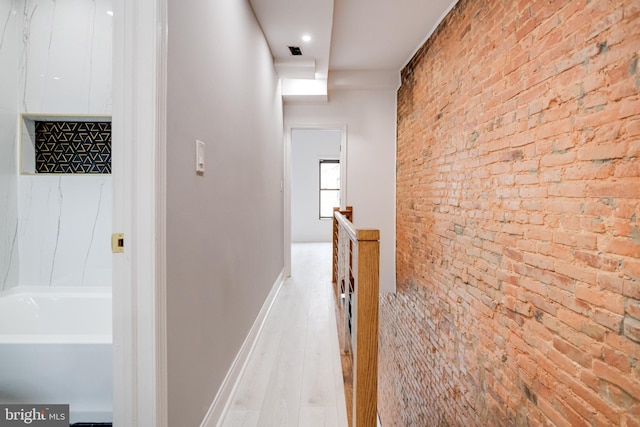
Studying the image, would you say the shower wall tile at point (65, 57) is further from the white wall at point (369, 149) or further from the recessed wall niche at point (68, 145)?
the white wall at point (369, 149)

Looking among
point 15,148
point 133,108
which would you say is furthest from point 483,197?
point 15,148

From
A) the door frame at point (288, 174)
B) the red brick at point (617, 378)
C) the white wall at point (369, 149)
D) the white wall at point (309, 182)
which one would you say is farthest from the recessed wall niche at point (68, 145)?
the white wall at point (309, 182)

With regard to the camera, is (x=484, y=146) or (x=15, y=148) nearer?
(x=15, y=148)

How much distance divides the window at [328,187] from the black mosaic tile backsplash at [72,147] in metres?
6.49

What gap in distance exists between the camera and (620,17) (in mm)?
1351

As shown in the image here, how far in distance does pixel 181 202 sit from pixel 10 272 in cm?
195

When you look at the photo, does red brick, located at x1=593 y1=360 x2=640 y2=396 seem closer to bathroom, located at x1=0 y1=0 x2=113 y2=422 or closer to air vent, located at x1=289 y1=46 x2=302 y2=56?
bathroom, located at x1=0 y1=0 x2=113 y2=422

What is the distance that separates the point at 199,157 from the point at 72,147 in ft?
5.07

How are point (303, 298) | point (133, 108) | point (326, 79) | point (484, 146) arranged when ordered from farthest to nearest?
point (326, 79), point (303, 298), point (484, 146), point (133, 108)

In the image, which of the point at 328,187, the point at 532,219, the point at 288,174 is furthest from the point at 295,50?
the point at 328,187

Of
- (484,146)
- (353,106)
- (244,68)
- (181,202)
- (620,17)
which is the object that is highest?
(353,106)

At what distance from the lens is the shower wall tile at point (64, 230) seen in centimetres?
229

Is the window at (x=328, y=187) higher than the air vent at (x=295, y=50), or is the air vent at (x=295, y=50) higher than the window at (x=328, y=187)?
the air vent at (x=295, y=50)

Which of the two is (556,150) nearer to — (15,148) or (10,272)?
(15,148)
